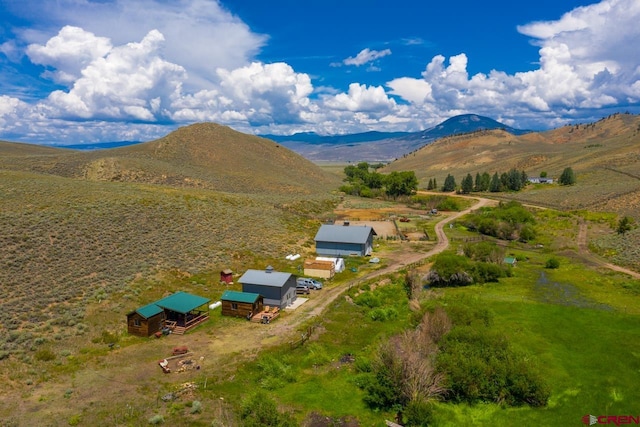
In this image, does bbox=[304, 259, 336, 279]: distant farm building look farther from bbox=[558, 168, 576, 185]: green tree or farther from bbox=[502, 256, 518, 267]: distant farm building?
bbox=[558, 168, 576, 185]: green tree

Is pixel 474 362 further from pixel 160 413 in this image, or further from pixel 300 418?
pixel 160 413

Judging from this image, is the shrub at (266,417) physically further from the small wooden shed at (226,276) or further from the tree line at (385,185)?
the tree line at (385,185)

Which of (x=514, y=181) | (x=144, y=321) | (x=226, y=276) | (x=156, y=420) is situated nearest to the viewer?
(x=156, y=420)

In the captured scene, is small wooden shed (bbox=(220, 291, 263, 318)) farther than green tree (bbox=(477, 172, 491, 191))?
No

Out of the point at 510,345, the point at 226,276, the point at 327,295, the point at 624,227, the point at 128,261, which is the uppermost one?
the point at 624,227

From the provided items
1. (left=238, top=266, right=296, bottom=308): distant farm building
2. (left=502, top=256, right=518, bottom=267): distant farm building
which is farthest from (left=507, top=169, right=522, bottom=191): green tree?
(left=238, top=266, right=296, bottom=308): distant farm building

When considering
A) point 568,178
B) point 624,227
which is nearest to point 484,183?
point 568,178

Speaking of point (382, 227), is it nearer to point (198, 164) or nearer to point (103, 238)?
point (103, 238)
